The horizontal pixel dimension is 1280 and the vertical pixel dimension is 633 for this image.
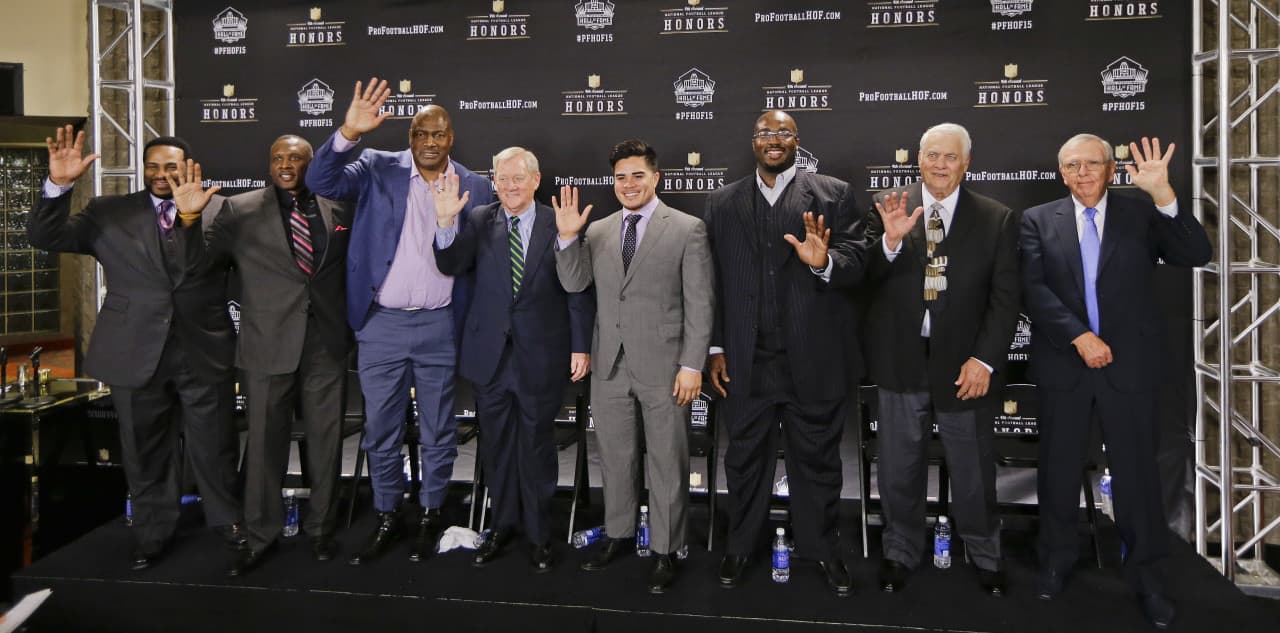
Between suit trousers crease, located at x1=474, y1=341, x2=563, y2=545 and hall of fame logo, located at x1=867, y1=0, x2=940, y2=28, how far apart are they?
2474 mm

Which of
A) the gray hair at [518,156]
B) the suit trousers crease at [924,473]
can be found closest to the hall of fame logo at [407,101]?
the gray hair at [518,156]

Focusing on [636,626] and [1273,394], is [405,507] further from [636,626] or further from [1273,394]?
A: [1273,394]

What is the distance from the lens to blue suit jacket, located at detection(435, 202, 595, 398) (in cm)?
320

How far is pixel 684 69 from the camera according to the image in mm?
4148

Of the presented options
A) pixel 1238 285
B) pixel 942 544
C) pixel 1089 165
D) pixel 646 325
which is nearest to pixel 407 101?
pixel 646 325

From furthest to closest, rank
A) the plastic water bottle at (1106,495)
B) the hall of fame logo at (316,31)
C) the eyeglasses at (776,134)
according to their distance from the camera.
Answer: the hall of fame logo at (316,31)
the plastic water bottle at (1106,495)
the eyeglasses at (776,134)

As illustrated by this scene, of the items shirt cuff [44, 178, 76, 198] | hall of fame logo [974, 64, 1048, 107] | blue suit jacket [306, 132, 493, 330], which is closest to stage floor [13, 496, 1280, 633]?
blue suit jacket [306, 132, 493, 330]

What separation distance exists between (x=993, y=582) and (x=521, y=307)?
210 centimetres

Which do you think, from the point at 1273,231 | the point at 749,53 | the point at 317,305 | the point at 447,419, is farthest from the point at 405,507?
the point at 1273,231

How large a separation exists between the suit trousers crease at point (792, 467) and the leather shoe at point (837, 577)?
29 millimetres

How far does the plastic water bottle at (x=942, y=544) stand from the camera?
A: 10.6 ft

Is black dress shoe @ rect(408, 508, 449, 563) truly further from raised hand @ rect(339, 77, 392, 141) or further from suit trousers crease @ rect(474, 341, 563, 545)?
raised hand @ rect(339, 77, 392, 141)

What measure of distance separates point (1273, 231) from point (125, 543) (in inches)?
205

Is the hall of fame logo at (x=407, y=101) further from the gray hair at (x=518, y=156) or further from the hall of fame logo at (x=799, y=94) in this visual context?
the hall of fame logo at (x=799, y=94)
